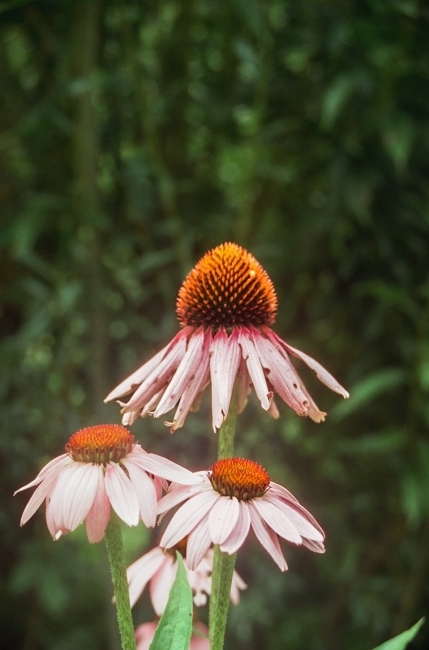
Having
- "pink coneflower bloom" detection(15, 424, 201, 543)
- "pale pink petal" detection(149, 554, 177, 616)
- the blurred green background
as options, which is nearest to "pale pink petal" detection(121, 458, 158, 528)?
"pink coneflower bloom" detection(15, 424, 201, 543)

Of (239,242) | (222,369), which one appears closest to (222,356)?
(222,369)

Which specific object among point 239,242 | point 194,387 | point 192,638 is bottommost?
point 192,638

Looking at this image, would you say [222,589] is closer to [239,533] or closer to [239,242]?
[239,533]

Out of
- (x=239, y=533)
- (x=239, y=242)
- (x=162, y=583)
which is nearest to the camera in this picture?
(x=239, y=533)

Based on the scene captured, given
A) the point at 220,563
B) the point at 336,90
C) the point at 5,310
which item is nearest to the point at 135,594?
the point at 220,563

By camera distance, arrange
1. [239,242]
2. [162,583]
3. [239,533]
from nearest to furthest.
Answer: [239,533] → [162,583] → [239,242]

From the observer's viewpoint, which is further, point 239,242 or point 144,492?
point 239,242

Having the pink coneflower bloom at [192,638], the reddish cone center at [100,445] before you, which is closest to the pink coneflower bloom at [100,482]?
the reddish cone center at [100,445]

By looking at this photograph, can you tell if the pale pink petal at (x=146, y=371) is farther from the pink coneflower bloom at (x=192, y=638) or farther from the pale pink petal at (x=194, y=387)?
the pink coneflower bloom at (x=192, y=638)
